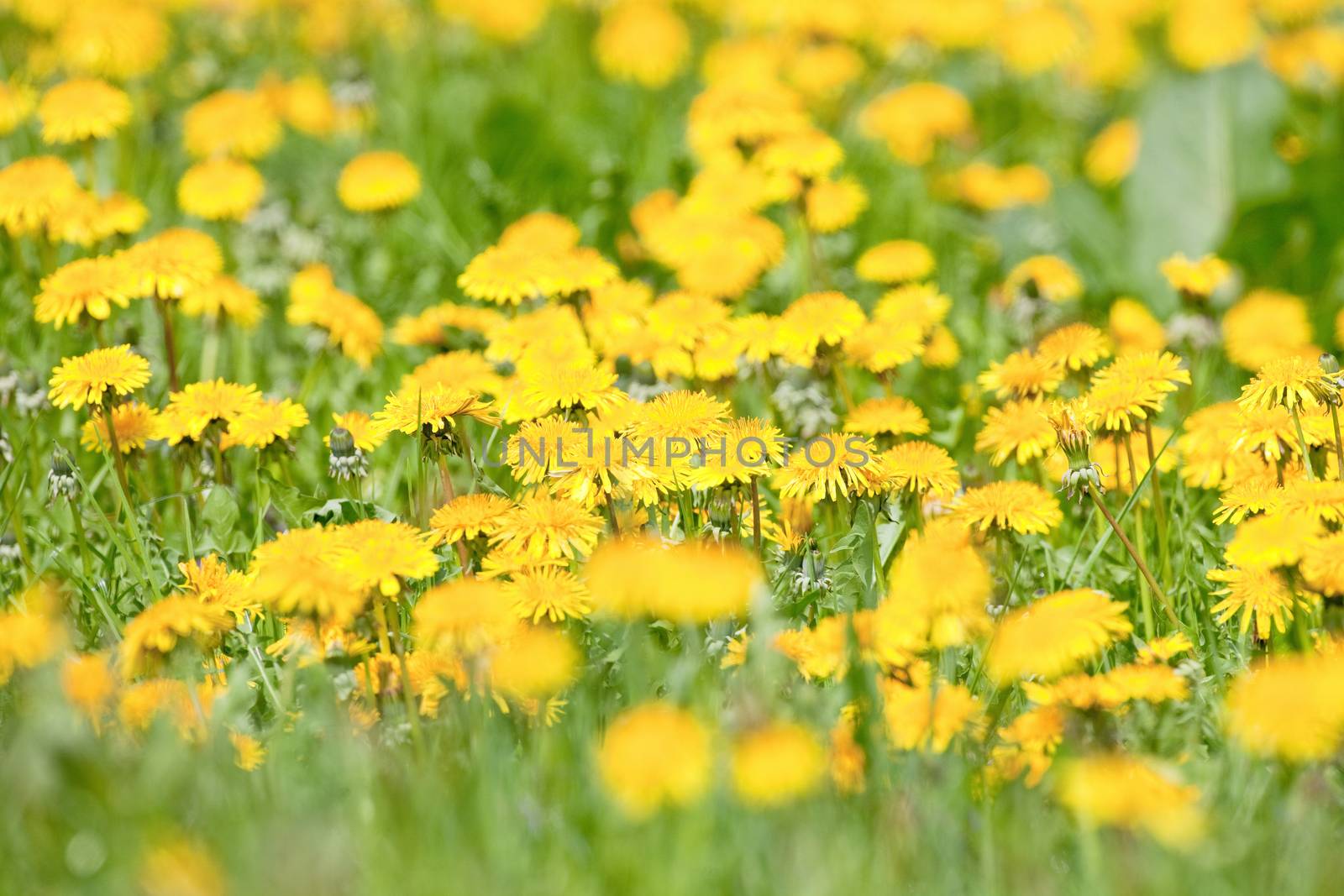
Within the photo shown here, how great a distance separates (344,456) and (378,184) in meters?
1.53

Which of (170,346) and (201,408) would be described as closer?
(201,408)

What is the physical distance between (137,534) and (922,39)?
396 cm

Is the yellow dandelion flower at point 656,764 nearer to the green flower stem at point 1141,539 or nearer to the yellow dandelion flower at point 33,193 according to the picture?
the green flower stem at point 1141,539

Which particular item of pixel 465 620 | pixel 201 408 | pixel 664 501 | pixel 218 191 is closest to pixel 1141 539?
pixel 664 501

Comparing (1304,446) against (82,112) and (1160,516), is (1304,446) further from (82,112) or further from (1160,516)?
(82,112)

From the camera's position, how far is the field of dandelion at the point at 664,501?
1.68 metres

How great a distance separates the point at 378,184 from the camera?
3.89 meters

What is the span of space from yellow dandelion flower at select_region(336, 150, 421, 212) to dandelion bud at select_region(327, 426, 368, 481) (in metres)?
1.46

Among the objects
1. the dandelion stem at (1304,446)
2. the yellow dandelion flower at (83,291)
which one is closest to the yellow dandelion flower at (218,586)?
the yellow dandelion flower at (83,291)

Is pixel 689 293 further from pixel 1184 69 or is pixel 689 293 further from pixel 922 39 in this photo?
pixel 922 39

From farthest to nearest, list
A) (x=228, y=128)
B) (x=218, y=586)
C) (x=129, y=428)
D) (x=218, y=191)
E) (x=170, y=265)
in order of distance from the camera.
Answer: (x=228, y=128), (x=218, y=191), (x=170, y=265), (x=129, y=428), (x=218, y=586)

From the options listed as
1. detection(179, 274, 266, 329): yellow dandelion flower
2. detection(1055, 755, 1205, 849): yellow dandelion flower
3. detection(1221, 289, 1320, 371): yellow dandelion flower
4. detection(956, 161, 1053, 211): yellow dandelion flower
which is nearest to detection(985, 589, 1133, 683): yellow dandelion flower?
detection(1055, 755, 1205, 849): yellow dandelion flower

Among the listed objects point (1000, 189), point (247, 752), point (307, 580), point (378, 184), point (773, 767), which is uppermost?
point (378, 184)

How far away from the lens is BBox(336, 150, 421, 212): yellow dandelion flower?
3875mm
